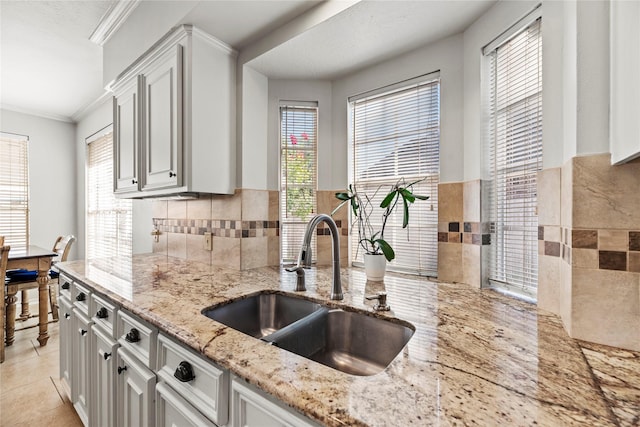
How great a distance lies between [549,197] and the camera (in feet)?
3.56

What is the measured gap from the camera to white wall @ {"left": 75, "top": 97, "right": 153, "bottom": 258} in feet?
9.11

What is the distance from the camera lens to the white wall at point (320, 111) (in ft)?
6.71

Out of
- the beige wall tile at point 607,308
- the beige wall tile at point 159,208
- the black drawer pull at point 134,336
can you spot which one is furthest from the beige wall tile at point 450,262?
the beige wall tile at point 159,208

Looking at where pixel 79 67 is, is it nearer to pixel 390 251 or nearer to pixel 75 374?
pixel 75 374

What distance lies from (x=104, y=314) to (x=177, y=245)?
3.08ft

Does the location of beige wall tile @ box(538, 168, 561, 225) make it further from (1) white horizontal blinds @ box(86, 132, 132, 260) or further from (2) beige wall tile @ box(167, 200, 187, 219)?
(1) white horizontal blinds @ box(86, 132, 132, 260)

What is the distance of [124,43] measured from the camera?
81.3 inches

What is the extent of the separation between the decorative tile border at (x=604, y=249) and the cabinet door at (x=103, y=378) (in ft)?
5.87

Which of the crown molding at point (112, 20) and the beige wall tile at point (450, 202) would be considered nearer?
the beige wall tile at point (450, 202)

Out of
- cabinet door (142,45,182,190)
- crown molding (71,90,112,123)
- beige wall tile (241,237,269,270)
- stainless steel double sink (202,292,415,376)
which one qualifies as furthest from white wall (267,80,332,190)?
crown molding (71,90,112,123)

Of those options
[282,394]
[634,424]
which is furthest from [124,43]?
[634,424]

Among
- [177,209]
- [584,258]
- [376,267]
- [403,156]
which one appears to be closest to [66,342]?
[177,209]

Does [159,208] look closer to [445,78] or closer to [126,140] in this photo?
[126,140]

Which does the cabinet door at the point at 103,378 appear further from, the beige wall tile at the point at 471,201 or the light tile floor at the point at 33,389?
the beige wall tile at the point at 471,201
